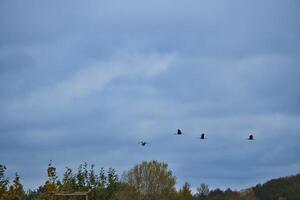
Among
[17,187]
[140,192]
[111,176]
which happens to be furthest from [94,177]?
[140,192]

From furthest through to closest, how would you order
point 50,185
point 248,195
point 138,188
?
point 248,195
point 138,188
point 50,185

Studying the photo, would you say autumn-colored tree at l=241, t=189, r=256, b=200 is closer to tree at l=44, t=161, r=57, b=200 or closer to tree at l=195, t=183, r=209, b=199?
tree at l=195, t=183, r=209, b=199

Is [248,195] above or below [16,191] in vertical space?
above

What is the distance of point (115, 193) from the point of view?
45.6 metres

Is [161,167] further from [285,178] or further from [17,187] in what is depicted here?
[285,178]

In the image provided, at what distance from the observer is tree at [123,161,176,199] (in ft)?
311

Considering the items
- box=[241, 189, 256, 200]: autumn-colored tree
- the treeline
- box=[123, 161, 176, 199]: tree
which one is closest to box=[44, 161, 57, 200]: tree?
the treeline

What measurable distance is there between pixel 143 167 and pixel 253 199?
4461cm

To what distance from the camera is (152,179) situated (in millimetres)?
95938

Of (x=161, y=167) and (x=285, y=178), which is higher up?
(x=285, y=178)

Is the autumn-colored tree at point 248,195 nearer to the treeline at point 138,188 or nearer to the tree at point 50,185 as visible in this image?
the treeline at point 138,188

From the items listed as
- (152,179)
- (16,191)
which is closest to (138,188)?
(152,179)

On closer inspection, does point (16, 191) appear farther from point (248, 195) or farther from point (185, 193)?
point (248, 195)

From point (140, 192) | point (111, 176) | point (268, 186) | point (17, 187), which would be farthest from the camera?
point (268, 186)
